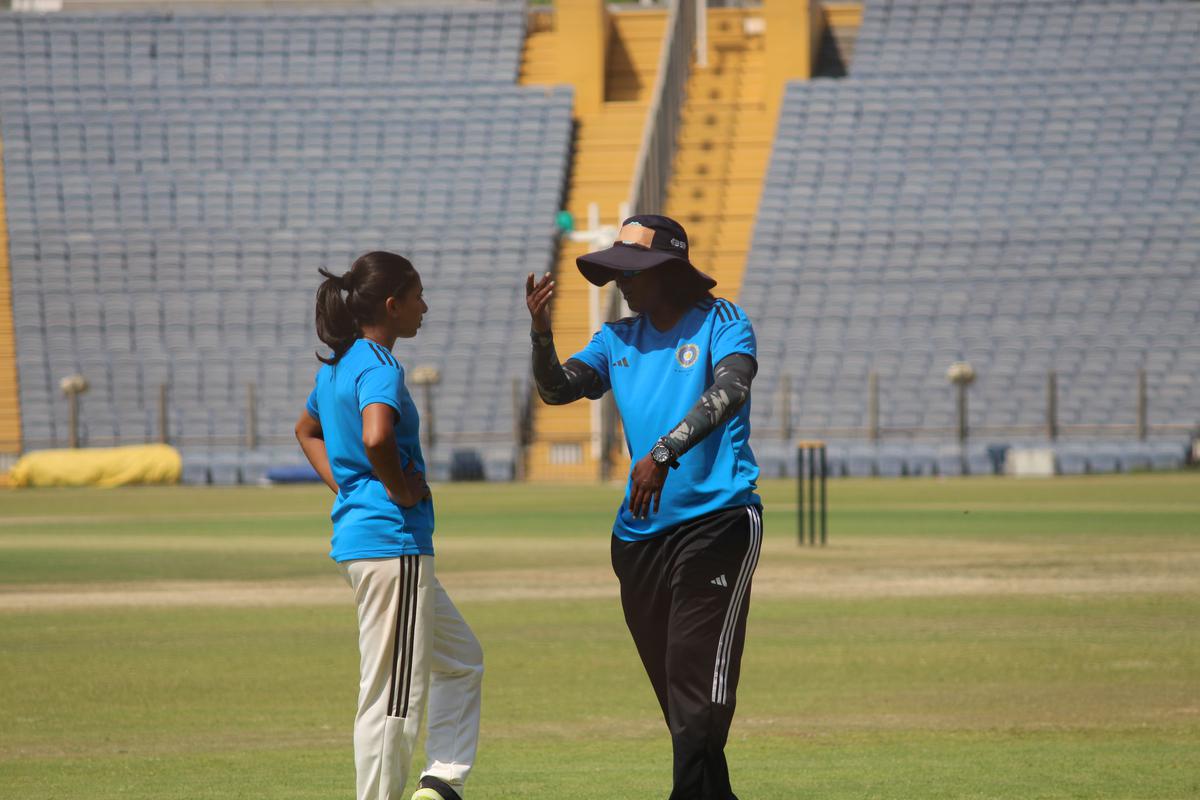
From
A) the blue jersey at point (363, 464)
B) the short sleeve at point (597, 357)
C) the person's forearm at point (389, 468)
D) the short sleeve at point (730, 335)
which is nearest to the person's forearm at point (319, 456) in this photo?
the blue jersey at point (363, 464)

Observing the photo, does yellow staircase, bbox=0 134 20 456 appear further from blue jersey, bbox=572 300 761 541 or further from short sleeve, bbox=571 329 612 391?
blue jersey, bbox=572 300 761 541

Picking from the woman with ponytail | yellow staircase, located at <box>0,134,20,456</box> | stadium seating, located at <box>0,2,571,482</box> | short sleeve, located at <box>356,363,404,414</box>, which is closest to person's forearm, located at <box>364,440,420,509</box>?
the woman with ponytail

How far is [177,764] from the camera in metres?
9.11

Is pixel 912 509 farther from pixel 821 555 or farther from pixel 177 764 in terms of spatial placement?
pixel 177 764

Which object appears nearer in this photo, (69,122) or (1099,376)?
(1099,376)

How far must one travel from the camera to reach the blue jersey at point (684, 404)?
6.34 m

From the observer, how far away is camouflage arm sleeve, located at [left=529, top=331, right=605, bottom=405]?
666 cm

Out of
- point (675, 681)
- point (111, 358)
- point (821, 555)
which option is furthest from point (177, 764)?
point (111, 358)

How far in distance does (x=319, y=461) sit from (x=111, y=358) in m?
44.2

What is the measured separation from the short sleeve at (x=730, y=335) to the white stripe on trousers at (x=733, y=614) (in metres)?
0.50

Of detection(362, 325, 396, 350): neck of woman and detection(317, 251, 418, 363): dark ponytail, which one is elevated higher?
detection(317, 251, 418, 363): dark ponytail

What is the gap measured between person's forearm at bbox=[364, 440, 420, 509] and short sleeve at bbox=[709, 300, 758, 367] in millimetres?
1063

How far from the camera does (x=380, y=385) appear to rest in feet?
21.0

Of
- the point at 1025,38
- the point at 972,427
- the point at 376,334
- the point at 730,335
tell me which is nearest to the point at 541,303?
the point at 376,334
